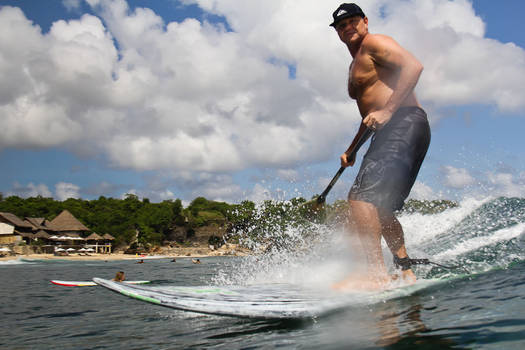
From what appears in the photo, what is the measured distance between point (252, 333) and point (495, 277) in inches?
89.4

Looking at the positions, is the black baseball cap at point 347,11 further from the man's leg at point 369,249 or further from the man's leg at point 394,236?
the man's leg at point 394,236

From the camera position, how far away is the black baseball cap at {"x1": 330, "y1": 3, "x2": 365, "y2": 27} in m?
3.68

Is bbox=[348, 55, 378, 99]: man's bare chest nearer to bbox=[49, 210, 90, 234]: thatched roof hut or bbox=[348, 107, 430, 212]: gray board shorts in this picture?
bbox=[348, 107, 430, 212]: gray board shorts

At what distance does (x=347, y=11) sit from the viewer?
3.68 metres

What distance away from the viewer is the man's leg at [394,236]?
3.63 m

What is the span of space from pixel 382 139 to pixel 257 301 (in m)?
1.73

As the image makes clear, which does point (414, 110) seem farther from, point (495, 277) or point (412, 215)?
point (412, 215)

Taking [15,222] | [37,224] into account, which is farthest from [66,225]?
[15,222]

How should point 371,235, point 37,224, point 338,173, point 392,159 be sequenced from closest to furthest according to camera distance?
point 371,235
point 392,159
point 338,173
point 37,224

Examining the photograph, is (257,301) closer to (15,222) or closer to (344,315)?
(344,315)

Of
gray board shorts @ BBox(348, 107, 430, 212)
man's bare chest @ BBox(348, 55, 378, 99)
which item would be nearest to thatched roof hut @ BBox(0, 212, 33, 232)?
man's bare chest @ BBox(348, 55, 378, 99)

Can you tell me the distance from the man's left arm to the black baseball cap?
318mm

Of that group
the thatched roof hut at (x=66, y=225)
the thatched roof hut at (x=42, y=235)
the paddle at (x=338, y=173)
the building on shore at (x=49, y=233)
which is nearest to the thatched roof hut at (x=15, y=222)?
the building on shore at (x=49, y=233)

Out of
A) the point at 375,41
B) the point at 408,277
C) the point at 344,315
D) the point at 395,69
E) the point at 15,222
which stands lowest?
the point at 344,315
